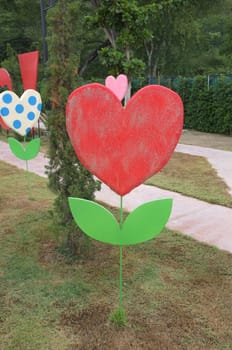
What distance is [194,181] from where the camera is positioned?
6.80 meters

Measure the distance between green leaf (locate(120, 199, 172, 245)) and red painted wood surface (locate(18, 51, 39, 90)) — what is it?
7.52 m

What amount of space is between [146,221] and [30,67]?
772cm

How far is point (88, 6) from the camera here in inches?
731

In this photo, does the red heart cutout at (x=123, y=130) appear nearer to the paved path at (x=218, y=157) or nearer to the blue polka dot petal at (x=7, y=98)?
the blue polka dot petal at (x=7, y=98)

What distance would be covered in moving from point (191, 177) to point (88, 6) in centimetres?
1416

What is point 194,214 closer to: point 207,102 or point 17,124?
point 17,124

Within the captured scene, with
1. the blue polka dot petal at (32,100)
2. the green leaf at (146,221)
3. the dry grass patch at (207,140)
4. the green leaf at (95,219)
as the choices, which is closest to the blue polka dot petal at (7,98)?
the blue polka dot petal at (32,100)

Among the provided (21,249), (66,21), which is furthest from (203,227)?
(66,21)

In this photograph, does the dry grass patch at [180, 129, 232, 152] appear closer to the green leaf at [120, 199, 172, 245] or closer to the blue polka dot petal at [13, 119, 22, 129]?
the blue polka dot petal at [13, 119, 22, 129]

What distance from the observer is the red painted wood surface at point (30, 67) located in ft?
30.9

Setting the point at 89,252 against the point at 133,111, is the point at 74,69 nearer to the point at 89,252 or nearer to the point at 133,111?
the point at 133,111

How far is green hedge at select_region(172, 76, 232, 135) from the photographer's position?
1281cm

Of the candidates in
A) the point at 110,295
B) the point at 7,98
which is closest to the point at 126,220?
the point at 110,295

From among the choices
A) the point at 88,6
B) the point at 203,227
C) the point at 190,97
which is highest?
the point at 88,6
